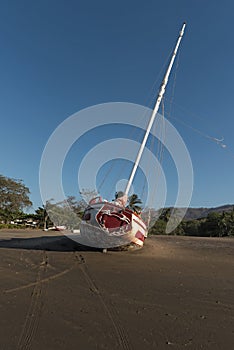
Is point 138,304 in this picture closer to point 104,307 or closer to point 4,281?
point 104,307

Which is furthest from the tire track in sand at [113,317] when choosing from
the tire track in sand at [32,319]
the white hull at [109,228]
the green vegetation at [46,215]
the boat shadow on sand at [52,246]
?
the green vegetation at [46,215]

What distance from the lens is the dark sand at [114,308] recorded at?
3.21m

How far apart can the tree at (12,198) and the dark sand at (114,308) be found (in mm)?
45665

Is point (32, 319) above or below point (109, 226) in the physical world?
below

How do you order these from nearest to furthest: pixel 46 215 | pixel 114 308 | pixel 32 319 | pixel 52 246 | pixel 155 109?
1. pixel 32 319
2. pixel 114 308
3. pixel 52 246
4. pixel 155 109
5. pixel 46 215

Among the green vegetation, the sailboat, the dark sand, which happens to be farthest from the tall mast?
the green vegetation

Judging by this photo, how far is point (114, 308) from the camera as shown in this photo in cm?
436

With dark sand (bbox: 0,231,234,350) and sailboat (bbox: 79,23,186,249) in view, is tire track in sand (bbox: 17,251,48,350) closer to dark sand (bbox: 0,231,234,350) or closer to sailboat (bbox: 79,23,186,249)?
dark sand (bbox: 0,231,234,350)

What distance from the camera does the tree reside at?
4947 cm

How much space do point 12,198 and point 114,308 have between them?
165 feet

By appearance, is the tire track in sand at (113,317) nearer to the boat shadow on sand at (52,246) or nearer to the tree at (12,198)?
the boat shadow on sand at (52,246)


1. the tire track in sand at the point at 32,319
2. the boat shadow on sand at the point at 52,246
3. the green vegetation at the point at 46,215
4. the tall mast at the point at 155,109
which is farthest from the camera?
the green vegetation at the point at 46,215

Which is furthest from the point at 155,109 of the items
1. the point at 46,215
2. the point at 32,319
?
the point at 46,215

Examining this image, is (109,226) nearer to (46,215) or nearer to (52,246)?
(52,246)
